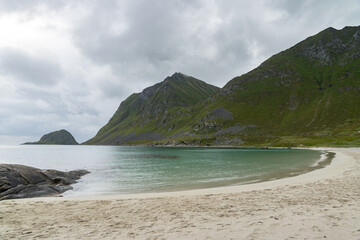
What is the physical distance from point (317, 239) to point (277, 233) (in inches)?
64.4

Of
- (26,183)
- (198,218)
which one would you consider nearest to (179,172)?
(26,183)

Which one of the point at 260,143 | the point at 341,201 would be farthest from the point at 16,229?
the point at 260,143

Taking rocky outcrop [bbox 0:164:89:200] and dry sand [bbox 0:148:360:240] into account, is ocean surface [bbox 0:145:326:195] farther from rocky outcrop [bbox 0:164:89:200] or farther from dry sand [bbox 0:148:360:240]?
dry sand [bbox 0:148:360:240]

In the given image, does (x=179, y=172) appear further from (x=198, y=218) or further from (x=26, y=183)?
(x=198, y=218)

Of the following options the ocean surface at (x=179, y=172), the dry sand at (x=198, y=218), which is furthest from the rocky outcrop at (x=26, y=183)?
the dry sand at (x=198, y=218)

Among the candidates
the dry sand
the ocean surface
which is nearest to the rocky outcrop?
the ocean surface

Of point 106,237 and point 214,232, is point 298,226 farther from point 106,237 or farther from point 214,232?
point 106,237

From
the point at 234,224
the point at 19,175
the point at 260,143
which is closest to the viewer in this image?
the point at 234,224

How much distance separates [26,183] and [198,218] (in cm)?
3016

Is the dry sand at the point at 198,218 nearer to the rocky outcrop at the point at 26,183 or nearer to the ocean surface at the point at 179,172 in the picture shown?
the rocky outcrop at the point at 26,183

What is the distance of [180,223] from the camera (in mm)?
12336

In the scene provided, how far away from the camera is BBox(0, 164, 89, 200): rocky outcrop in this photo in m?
26.0

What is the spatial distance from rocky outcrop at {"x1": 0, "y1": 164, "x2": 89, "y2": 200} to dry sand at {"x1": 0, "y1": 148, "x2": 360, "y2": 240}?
793 cm

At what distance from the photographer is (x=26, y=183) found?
30547mm
